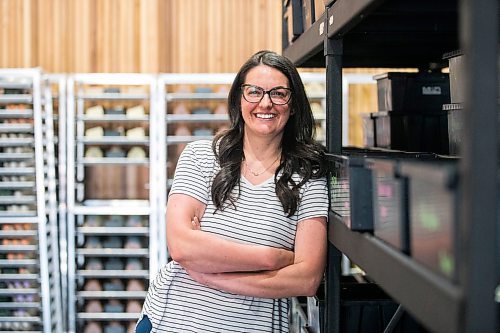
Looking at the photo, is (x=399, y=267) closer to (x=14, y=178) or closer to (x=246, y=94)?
(x=246, y=94)

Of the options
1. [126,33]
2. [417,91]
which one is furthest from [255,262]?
[126,33]

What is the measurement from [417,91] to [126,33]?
3689 mm

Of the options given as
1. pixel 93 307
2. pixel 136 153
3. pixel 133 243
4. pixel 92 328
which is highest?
pixel 136 153

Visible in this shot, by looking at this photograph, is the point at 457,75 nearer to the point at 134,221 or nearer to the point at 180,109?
the point at 180,109

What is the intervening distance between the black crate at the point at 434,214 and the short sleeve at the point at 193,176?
4.27 ft

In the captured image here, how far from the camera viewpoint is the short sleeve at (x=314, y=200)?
257 centimetres

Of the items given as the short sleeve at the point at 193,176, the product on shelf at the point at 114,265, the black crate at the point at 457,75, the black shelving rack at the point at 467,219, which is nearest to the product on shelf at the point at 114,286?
the product on shelf at the point at 114,265

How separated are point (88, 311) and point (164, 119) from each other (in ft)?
5.08

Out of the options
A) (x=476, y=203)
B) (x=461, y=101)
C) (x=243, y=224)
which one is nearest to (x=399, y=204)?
(x=476, y=203)

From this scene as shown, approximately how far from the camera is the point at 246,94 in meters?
2.61

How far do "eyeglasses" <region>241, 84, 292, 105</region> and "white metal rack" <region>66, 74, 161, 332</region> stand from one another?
339 centimetres

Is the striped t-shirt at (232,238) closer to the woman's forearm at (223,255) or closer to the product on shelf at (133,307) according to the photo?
the woman's forearm at (223,255)

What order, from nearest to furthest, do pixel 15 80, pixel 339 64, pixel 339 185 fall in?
pixel 339 185 → pixel 339 64 → pixel 15 80

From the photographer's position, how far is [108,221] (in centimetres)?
604
